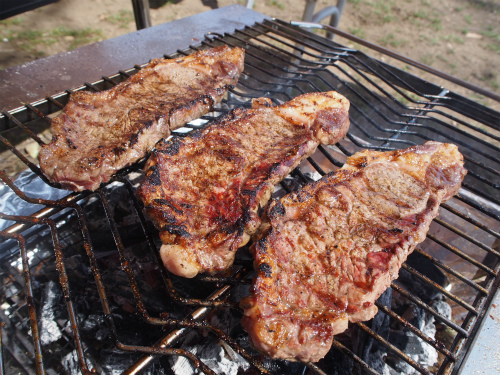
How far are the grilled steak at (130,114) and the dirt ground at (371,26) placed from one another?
534 cm

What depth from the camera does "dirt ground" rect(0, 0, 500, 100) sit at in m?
7.69

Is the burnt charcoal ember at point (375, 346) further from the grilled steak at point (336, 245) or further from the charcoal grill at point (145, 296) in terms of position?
the grilled steak at point (336, 245)

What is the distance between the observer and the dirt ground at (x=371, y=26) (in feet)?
25.2

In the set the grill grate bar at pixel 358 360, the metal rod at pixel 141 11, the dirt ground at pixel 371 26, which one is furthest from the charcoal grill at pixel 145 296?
the dirt ground at pixel 371 26

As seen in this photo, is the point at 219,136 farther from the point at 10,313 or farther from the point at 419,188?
the point at 10,313

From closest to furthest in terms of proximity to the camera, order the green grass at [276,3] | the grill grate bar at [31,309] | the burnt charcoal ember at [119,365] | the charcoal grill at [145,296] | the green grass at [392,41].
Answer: the grill grate bar at [31,309] → the charcoal grill at [145,296] → the burnt charcoal ember at [119,365] → the green grass at [392,41] → the green grass at [276,3]

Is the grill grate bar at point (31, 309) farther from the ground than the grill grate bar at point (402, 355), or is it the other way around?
the grill grate bar at point (31, 309)

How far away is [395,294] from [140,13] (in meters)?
4.88

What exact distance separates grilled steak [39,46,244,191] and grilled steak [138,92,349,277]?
0.92 feet

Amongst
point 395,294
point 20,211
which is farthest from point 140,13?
point 395,294

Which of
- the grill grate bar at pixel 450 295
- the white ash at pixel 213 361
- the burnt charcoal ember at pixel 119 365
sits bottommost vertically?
the burnt charcoal ember at pixel 119 365

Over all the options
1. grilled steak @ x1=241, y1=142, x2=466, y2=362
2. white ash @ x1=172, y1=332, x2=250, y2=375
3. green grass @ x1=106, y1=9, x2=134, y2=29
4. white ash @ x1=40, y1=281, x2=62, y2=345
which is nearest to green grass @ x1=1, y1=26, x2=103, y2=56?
green grass @ x1=106, y1=9, x2=134, y2=29

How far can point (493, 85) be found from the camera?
8.35 m

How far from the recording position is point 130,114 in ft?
9.00
